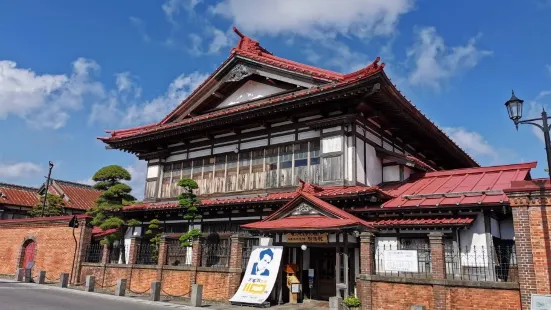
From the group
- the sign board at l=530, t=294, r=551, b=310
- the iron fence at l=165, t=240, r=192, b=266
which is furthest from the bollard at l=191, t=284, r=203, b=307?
the sign board at l=530, t=294, r=551, b=310

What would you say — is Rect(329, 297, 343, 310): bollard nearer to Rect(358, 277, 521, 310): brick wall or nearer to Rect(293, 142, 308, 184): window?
Rect(358, 277, 521, 310): brick wall

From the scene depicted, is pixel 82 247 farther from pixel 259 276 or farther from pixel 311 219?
pixel 311 219

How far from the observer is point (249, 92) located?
21.2 meters

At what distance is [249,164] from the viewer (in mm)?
20016

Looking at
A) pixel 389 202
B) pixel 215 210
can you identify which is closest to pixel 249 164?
pixel 215 210

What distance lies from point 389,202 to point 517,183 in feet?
16.0

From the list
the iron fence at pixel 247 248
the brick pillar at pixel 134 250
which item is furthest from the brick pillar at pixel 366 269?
the brick pillar at pixel 134 250

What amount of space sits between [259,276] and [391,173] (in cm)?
778

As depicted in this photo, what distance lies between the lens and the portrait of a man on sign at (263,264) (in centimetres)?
1518

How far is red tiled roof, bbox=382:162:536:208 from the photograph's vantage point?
1388cm

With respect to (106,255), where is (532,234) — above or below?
above

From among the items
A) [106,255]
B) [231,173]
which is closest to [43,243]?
[106,255]

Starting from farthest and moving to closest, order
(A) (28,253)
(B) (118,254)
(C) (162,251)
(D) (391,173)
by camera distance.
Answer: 1. (A) (28,253)
2. (B) (118,254)
3. (D) (391,173)
4. (C) (162,251)

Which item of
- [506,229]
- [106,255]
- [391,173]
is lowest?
[106,255]
